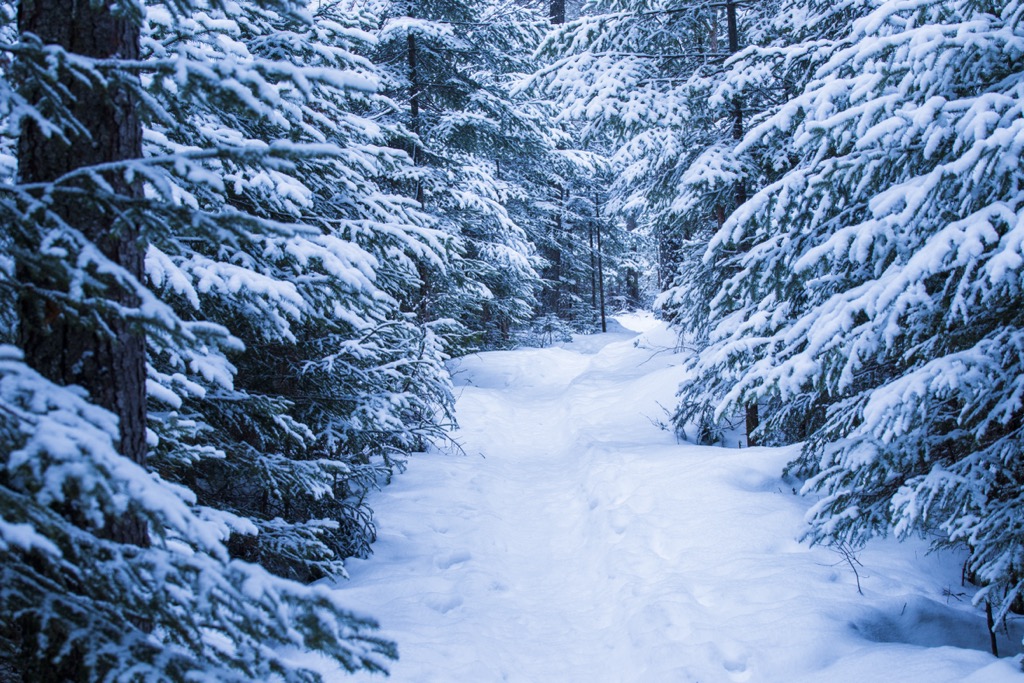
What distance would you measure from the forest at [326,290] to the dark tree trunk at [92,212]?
12mm

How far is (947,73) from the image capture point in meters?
3.76

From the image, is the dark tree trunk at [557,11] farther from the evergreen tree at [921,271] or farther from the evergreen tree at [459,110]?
the evergreen tree at [921,271]

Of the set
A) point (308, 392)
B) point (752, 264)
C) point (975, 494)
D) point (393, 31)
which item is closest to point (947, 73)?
point (752, 264)

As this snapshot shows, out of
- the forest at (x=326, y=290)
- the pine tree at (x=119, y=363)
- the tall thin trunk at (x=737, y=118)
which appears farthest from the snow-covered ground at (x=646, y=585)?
the pine tree at (x=119, y=363)

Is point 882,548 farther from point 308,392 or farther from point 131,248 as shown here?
point 131,248

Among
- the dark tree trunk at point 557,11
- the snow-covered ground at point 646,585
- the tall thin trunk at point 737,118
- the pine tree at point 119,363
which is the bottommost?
the snow-covered ground at point 646,585

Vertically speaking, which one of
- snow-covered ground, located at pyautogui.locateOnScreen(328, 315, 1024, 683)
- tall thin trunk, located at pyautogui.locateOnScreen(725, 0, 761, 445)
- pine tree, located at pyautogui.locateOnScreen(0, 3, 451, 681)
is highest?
tall thin trunk, located at pyautogui.locateOnScreen(725, 0, 761, 445)

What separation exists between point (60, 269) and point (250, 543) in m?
3.75

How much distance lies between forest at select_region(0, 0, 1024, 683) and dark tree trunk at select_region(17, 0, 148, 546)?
0.01m

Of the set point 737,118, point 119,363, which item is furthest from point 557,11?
point 119,363

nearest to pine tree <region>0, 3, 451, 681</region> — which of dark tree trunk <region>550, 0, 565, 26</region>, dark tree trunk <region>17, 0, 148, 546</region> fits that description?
dark tree trunk <region>17, 0, 148, 546</region>

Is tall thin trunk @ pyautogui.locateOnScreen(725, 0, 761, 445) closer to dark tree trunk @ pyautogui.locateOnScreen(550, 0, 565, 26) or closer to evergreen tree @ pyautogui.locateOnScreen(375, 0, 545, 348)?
evergreen tree @ pyautogui.locateOnScreen(375, 0, 545, 348)

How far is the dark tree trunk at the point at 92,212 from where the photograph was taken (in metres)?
2.11

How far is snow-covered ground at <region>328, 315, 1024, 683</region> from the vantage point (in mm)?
3926
